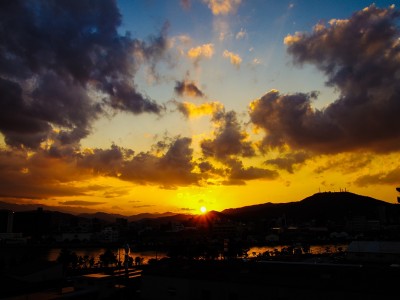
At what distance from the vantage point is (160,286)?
50.1ft

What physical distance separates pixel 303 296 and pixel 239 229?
11197 cm

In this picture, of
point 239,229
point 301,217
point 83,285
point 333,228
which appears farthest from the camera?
point 301,217

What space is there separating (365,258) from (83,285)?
26544 mm

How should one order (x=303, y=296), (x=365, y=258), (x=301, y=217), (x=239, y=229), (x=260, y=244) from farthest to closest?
(x=301, y=217), (x=239, y=229), (x=260, y=244), (x=365, y=258), (x=303, y=296)

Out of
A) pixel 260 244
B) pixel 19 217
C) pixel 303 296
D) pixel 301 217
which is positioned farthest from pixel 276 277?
pixel 301 217

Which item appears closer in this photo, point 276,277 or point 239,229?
point 276,277

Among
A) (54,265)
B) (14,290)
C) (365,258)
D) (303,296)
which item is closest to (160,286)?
(303,296)

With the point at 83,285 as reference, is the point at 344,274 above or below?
above

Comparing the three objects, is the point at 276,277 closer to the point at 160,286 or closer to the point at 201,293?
the point at 201,293

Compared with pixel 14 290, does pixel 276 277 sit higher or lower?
higher

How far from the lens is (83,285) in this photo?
18656mm

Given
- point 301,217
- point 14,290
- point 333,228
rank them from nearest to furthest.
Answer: point 14,290
point 333,228
point 301,217

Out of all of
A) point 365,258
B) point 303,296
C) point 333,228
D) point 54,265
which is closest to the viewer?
point 303,296

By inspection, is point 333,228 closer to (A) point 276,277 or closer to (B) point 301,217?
(B) point 301,217
